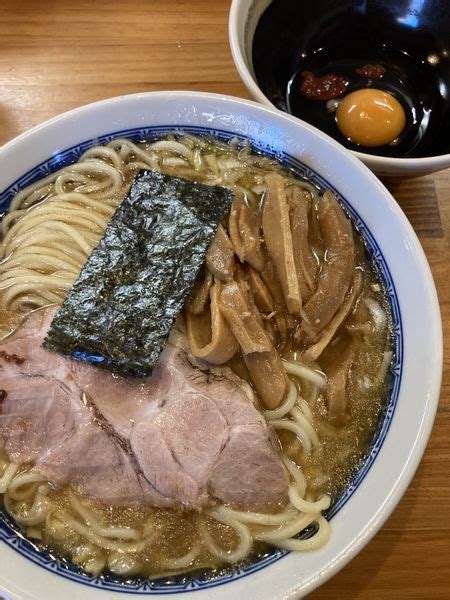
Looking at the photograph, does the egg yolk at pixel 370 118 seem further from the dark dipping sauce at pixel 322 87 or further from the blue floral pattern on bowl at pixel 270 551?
the blue floral pattern on bowl at pixel 270 551

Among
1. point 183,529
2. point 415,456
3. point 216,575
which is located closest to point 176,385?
point 183,529

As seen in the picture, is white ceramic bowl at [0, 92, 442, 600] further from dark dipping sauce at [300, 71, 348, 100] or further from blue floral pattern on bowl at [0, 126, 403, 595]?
dark dipping sauce at [300, 71, 348, 100]

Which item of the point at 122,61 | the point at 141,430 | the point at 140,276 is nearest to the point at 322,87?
the point at 122,61

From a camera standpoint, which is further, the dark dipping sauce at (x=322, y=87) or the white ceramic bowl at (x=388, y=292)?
the dark dipping sauce at (x=322, y=87)

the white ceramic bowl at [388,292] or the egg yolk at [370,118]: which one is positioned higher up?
the egg yolk at [370,118]

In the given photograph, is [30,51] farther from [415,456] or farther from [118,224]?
[415,456]

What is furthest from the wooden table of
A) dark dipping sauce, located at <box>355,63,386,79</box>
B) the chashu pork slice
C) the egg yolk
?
the chashu pork slice

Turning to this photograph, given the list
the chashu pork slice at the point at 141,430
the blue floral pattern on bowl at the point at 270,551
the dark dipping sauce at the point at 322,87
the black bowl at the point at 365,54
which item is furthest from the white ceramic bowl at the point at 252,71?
the chashu pork slice at the point at 141,430
